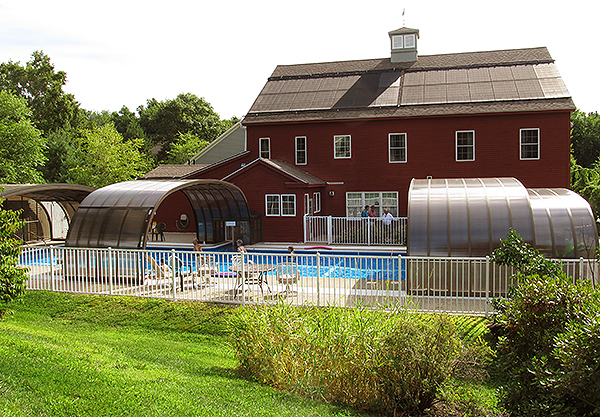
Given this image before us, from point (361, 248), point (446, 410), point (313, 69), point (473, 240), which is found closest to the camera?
point (446, 410)

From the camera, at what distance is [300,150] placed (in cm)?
2677

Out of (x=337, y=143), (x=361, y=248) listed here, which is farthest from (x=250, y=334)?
(x=337, y=143)

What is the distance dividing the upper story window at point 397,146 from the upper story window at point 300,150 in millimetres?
4708

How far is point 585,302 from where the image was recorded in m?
5.36

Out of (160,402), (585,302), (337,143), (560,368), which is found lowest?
(160,402)

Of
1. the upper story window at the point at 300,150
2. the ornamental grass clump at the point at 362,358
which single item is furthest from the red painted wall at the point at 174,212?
the ornamental grass clump at the point at 362,358

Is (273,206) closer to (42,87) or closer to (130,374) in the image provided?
(130,374)

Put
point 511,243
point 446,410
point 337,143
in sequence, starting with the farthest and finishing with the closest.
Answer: point 337,143 < point 511,243 < point 446,410

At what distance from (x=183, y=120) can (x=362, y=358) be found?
5363 centimetres

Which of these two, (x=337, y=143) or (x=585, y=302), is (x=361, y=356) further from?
(x=337, y=143)

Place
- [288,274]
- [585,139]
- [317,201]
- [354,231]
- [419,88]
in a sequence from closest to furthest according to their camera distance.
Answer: [288,274], [354,231], [317,201], [419,88], [585,139]

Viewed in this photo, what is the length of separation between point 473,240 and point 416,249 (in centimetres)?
142

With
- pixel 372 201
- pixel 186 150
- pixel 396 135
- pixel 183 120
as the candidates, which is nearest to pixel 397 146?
pixel 396 135

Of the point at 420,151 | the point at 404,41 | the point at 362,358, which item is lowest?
the point at 362,358
